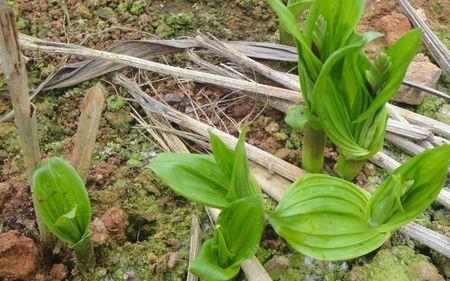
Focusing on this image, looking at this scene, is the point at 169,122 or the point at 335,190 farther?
the point at 169,122

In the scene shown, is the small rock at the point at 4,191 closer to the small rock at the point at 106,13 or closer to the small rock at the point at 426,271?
the small rock at the point at 106,13

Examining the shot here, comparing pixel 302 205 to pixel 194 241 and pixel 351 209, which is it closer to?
pixel 351 209

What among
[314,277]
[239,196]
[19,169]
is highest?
[239,196]

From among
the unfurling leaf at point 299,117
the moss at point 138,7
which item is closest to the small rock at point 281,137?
the unfurling leaf at point 299,117

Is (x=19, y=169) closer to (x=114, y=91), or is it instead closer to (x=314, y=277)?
(x=114, y=91)

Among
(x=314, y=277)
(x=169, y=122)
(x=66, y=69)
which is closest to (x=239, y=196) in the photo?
(x=314, y=277)

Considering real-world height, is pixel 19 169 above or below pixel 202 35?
below
